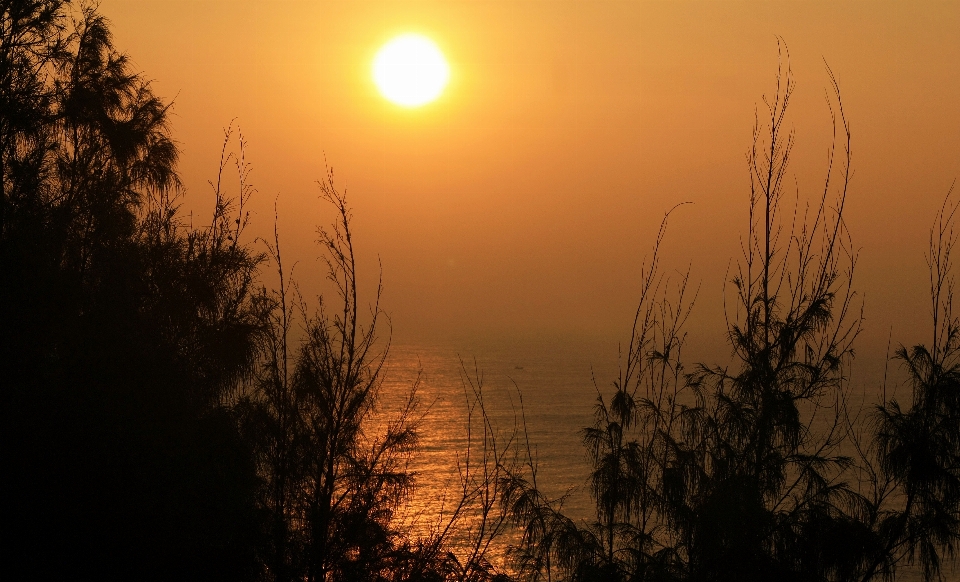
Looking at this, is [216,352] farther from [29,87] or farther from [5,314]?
[29,87]

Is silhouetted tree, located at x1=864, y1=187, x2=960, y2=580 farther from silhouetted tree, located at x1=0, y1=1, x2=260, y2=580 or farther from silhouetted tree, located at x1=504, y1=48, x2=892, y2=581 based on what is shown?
silhouetted tree, located at x1=0, y1=1, x2=260, y2=580

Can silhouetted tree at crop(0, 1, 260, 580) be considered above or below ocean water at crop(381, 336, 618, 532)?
above

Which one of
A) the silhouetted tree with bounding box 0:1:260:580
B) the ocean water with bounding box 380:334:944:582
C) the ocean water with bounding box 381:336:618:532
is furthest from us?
the ocean water with bounding box 381:336:618:532

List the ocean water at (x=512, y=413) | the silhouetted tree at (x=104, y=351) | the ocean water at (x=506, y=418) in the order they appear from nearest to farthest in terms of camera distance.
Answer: the silhouetted tree at (x=104, y=351)
the ocean water at (x=506, y=418)
the ocean water at (x=512, y=413)

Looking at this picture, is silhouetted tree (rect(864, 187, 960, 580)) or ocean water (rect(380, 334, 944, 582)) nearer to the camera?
silhouetted tree (rect(864, 187, 960, 580))

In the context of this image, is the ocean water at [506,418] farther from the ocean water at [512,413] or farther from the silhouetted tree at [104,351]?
the silhouetted tree at [104,351]

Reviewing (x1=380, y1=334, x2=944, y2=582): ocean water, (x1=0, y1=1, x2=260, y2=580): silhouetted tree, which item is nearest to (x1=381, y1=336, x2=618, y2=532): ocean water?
(x1=380, y1=334, x2=944, y2=582): ocean water

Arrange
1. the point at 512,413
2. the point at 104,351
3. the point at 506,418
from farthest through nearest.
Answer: the point at 512,413 → the point at 506,418 → the point at 104,351

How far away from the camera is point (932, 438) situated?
9898 millimetres

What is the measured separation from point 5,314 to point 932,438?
10.7m

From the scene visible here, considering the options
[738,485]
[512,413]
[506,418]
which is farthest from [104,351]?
[512,413]

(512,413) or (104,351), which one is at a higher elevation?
(104,351)

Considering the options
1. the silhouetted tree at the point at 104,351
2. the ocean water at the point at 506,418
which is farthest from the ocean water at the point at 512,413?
the silhouetted tree at the point at 104,351

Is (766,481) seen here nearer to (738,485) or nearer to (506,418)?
(738,485)
